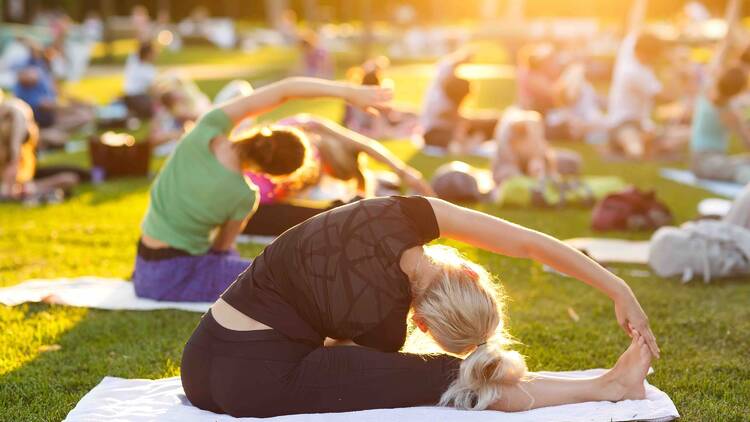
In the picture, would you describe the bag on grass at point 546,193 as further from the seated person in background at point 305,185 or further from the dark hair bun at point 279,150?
the dark hair bun at point 279,150

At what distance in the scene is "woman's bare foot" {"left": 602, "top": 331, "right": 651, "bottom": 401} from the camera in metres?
3.63

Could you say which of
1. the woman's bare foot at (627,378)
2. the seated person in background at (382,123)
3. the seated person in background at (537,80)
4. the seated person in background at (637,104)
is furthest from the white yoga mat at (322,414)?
the seated person in background at (537,80)

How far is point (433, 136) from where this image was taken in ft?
38.3

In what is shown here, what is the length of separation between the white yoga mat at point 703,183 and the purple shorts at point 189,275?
17.9ft

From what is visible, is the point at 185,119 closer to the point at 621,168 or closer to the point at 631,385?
the point at 621,168

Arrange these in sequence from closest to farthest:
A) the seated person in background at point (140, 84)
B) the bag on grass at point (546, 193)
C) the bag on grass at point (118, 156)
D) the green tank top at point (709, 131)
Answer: the bag on grass at point (546, 193)
the bag on grass at point (118, 156)
the green tank top at point (709, 131)
the seated person in background at point (140, 84)

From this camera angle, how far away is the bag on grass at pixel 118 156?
9.55 m

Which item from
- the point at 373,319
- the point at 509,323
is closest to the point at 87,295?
the point at 509,323

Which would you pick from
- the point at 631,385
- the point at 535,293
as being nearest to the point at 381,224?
the point at 631,385

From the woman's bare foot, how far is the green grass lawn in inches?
9.0

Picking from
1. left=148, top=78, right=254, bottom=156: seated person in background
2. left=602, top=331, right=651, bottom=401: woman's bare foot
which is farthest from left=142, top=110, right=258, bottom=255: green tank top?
left=148, top=78, right=254, bottom=156: seated person in background

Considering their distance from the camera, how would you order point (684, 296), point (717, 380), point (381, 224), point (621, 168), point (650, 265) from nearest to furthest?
point (381, 224), point (717, 380), point (684, 296), point (650, 265), point (621, 168)

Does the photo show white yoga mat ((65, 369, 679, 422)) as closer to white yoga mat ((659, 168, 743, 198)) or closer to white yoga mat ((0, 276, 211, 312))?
white yoga mat ((0, 276, 211, 312))

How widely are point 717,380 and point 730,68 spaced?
5.82 m
